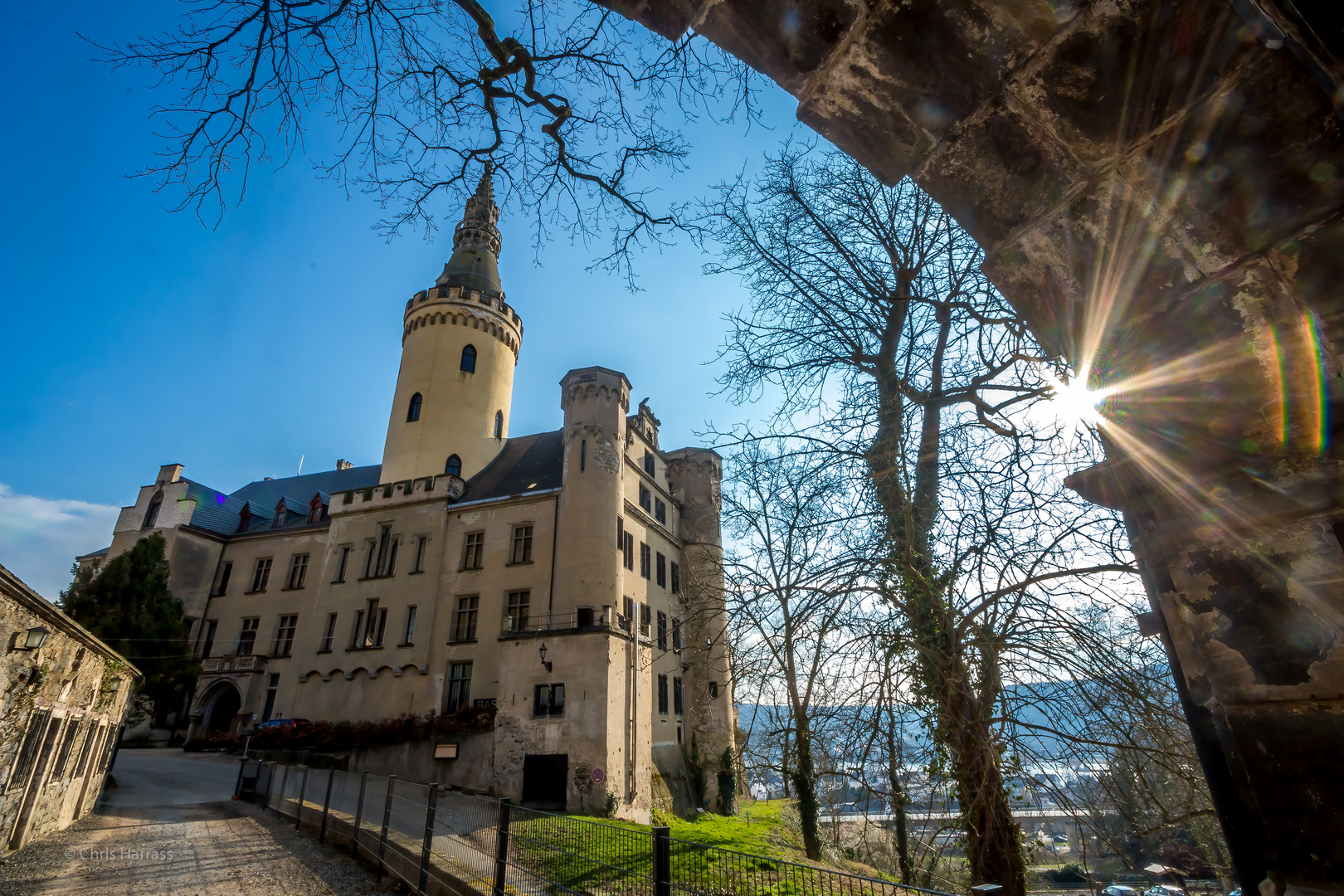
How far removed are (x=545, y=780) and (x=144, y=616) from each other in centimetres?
2191

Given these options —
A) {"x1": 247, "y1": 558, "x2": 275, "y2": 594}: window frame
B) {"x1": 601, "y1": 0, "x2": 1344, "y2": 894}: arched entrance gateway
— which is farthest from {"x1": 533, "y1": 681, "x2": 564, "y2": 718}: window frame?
{"x1": 601, "y1": 0, "x2": 1344, "y2": 894}: arched entrance gateway

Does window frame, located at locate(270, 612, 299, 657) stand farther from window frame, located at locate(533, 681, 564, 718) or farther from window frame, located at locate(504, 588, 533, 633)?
window frame, located at locate(533, 681, 564, 718)

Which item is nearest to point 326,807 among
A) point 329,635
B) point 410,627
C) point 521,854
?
point 521,854

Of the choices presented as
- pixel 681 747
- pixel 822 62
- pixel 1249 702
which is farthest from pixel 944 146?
pixel 681 747

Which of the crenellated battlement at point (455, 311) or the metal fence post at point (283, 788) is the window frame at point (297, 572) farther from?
the metal fence post at point (283, 788)

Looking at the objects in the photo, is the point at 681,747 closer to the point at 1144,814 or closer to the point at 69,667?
the point at 69,667

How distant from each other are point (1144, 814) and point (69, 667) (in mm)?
14508

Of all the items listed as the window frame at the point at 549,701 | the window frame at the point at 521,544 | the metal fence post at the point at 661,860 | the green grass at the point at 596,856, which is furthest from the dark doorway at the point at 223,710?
the metal fence post at the point at 661,860

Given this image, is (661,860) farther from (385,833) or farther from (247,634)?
(247,634)

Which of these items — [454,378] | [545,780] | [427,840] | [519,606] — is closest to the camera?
[427,840]

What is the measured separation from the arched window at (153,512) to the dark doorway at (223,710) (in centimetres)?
1088

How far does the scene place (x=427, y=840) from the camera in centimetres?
847

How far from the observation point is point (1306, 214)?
5.12 ft

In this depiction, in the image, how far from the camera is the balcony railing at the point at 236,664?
29250mm
